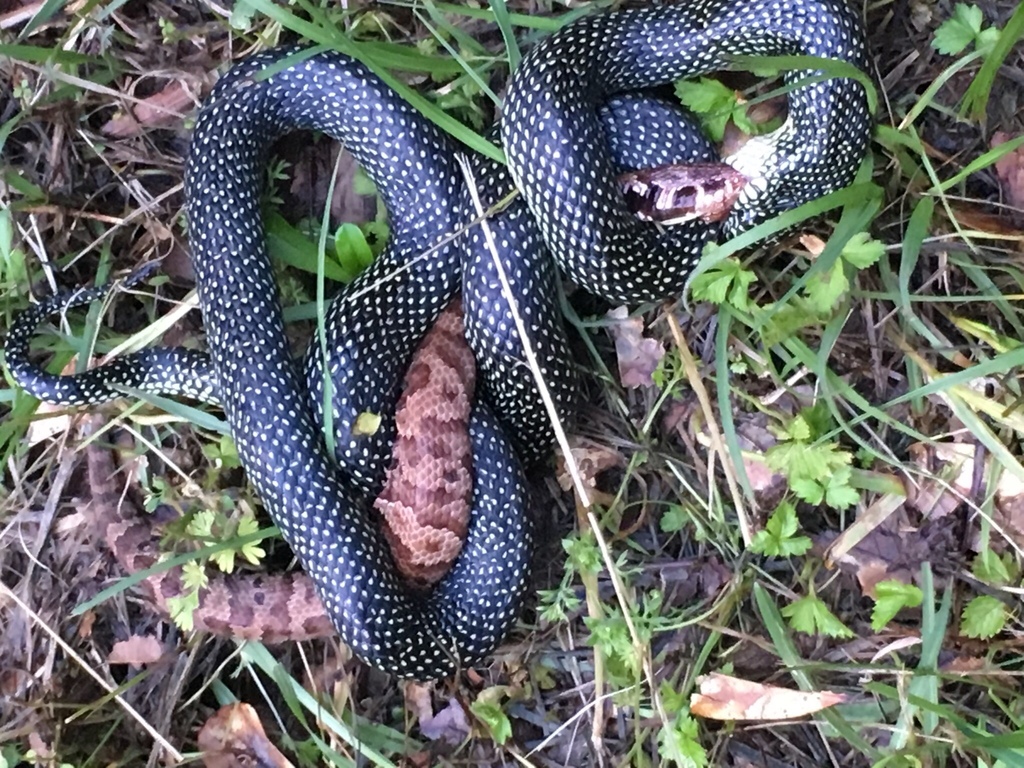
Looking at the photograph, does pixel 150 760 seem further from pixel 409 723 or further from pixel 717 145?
pixel 717 145

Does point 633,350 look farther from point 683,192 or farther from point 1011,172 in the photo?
point 1011,172

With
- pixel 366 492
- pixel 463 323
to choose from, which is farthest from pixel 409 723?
pixel 463 323

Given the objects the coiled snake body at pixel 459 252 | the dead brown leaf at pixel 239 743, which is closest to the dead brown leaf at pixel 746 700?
the coiled snake body at pixel 459 252

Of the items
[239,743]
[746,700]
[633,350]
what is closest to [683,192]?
[633,350]

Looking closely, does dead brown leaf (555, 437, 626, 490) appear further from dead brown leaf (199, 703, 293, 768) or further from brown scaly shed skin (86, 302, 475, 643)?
dead brown leaf (199, 703, 293, 768)

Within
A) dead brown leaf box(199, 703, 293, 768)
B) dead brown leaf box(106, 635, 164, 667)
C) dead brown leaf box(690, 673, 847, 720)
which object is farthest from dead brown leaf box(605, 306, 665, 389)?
dead brown leaf box(106, 635, 164, 667)
